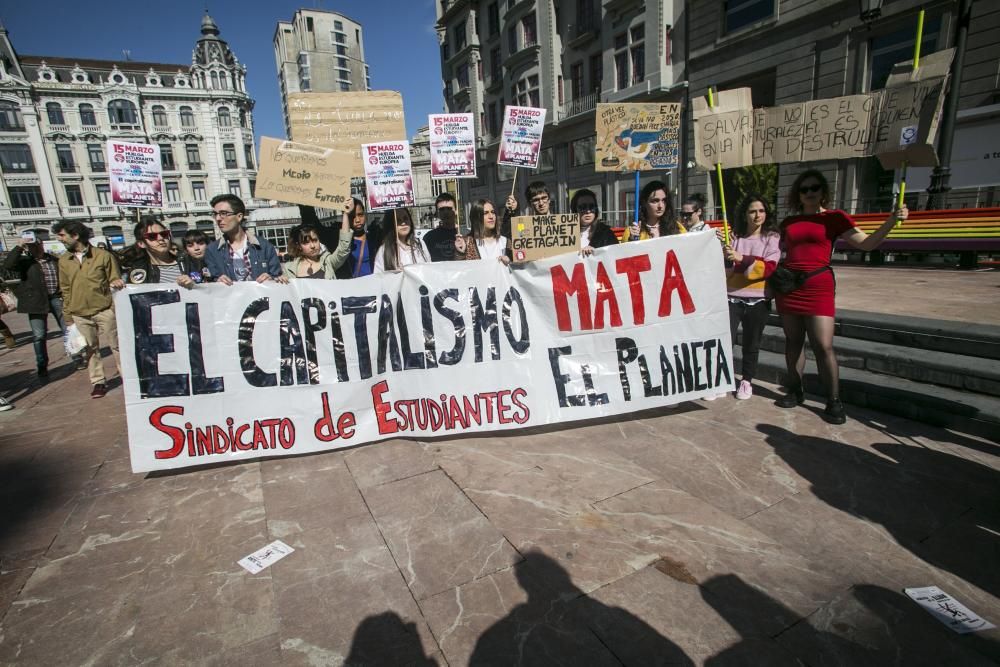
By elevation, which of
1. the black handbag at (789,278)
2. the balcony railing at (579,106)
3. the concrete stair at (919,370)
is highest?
the balcony railing at (579,106)

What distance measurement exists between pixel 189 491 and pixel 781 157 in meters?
5.46

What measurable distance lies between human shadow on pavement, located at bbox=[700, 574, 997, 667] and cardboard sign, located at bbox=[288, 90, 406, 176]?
4.37 meters

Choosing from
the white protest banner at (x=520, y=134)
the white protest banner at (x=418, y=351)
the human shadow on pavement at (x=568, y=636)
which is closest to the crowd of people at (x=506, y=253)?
the white protest banner at (x=418, y=351)

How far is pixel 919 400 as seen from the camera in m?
3.71

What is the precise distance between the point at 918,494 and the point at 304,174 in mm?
4973

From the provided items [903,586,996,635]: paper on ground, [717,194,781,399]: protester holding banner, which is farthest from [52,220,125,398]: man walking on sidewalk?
[903,586,996,635]: paper on ground

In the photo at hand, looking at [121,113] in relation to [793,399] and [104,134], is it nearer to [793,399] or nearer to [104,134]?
[104,134]

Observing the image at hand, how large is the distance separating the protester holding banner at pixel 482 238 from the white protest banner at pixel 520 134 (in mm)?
1648

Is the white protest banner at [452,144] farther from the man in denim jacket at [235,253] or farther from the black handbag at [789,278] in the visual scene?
the black handbag at [789,278]

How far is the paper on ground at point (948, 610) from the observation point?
189 centimetres

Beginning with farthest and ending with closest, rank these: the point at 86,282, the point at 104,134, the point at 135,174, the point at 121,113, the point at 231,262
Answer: the point at 121,113 → the point at 104,134 → the point at 135,174 → the point at 86,282 → the point at 231,262

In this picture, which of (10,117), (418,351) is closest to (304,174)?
(418,351)

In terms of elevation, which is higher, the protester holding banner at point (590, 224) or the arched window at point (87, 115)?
the arched window at point (87, 115)

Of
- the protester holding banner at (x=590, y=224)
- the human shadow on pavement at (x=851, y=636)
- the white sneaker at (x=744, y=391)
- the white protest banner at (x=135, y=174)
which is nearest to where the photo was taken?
the human shadow on pavement at (x=851, y=636)
